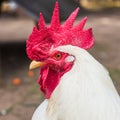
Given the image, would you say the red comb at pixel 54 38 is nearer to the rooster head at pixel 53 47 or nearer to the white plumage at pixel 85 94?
the rooster head at pixel 53 47

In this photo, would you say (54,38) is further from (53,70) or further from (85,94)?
(85,94)

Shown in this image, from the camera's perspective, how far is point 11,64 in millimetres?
7527

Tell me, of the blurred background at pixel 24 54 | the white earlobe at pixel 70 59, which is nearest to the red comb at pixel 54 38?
the white earlobe at pixel 70 59

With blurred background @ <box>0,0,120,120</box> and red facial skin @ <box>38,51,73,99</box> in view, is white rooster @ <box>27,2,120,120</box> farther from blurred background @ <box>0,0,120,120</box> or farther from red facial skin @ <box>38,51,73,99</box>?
blurred background @ <box>0,0,120,120</box>

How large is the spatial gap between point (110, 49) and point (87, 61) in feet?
21.5

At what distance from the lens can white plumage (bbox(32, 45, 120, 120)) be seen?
2285 millimetres

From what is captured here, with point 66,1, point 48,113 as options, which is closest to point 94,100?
point 48,113

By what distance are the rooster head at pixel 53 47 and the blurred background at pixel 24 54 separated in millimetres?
2428

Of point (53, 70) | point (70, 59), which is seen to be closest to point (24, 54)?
point (53, 70)

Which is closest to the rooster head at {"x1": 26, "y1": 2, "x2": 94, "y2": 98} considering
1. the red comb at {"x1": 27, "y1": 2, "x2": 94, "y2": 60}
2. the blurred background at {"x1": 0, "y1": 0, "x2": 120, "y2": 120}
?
the red comb at {"x1": 27, "y1": 2, "x2": 94, "y2": 60}

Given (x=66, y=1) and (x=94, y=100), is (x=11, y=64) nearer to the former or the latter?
(x=66, y=1)

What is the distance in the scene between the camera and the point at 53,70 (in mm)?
2477

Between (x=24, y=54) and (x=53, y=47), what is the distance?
5.93 meters

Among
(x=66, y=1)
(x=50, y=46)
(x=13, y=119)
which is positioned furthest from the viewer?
(x=66, y=1)
